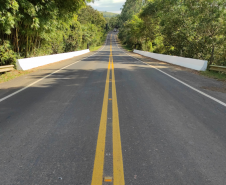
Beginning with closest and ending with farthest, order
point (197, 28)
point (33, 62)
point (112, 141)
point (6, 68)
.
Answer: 1. point (112, 141)
2. point (6, 68)
3. point (33, 62)
4. point (197, 28)

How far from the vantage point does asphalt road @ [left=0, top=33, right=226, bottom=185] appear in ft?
8.25

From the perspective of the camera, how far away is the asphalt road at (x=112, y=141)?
99.0 inches

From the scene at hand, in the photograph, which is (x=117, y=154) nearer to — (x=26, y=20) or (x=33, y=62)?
(x=26, y=20)

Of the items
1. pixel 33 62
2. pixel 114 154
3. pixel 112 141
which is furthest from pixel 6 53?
pixel 114 154

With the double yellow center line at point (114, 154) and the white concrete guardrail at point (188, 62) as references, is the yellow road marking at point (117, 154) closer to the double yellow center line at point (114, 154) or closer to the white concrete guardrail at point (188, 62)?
the double yellow center line at point (114, 154)

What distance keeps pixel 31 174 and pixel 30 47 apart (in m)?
16.0

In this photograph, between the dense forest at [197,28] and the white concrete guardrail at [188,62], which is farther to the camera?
the dense forest at [197,28]

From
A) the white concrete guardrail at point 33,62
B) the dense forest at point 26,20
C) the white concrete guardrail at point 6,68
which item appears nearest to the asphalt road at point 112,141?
the dense forest at point 26,20

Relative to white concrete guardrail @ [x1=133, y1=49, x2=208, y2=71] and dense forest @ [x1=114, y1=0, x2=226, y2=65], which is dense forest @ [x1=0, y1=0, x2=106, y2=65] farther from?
dense forest @ [x1=114, y1=0, x2=226, y2=65]

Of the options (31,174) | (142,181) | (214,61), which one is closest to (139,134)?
(142,181)

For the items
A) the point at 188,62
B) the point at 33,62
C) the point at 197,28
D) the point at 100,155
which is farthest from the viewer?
the point at 197,28

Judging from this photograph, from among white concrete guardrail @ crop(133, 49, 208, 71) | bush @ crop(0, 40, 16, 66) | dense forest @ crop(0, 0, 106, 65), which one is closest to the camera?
dense forest @ crop(0, 0, 106, 65)

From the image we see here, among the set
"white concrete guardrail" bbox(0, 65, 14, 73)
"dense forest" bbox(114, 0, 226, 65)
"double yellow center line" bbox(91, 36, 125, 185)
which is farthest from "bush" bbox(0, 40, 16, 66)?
"dense forest" bbox(114, 0, 226, 65)

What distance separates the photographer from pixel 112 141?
3365 mm
